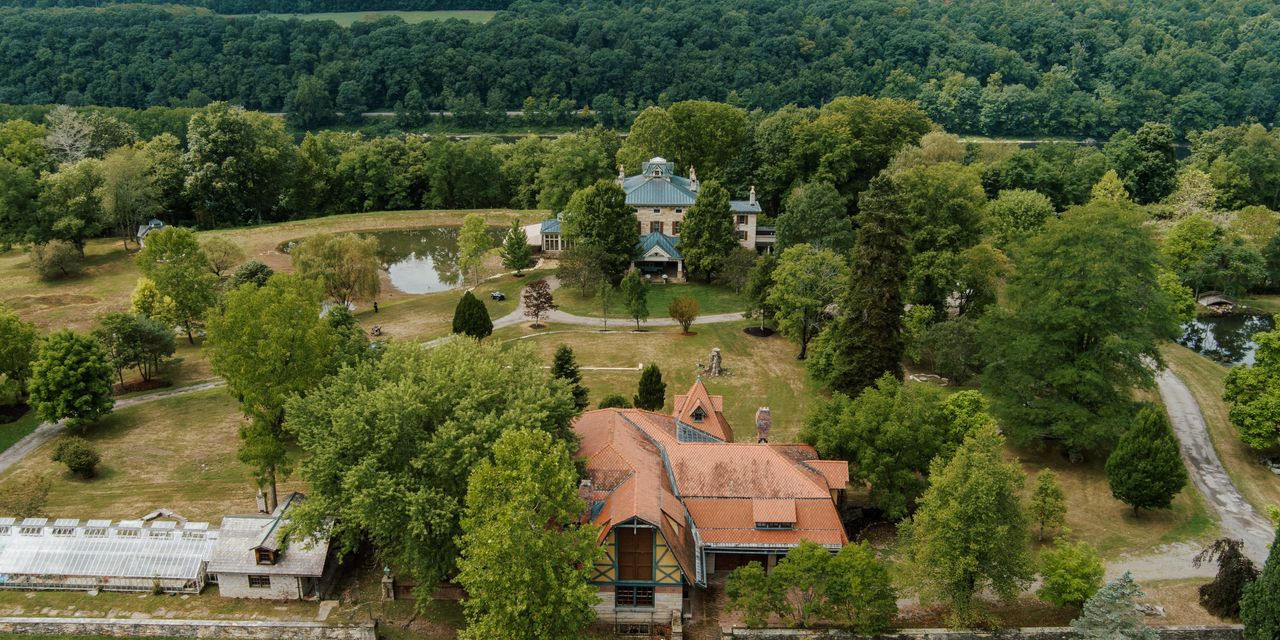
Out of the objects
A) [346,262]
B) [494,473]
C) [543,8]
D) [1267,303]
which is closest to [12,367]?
[346,262]

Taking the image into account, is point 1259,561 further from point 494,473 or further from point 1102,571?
point 494,473

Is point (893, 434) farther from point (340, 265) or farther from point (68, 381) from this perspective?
point (340, 265)

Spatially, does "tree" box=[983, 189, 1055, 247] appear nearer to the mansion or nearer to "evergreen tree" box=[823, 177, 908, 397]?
the mansion

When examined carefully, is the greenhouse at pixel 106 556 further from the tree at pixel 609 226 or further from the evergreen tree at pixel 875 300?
the tree at pixel 609 226

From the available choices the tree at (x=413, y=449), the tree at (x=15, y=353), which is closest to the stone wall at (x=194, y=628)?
the tree at (x=413, y=449)

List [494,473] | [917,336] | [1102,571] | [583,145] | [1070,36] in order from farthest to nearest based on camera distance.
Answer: [1070,36]
[583,145]
[917,336]
[1102,571]
[494,473]
